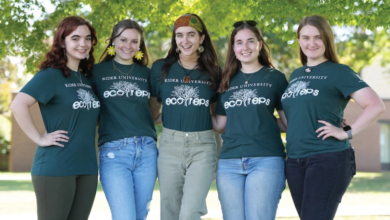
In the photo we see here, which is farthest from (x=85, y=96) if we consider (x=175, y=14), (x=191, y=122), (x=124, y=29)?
(x=175, y=14)

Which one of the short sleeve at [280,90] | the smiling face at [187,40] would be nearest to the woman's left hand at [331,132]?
the short sleeve at [280,90]

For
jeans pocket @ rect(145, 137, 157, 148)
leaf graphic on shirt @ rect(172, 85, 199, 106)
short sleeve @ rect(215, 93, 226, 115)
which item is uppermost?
leaf graphic on shirt @ rect(172, 85, 199, 106)

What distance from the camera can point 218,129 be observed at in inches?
201

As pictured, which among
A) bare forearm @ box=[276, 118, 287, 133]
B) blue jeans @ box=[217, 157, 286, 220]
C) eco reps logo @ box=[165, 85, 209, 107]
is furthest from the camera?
bare forearm @ box=[276, 118, 287, 133]

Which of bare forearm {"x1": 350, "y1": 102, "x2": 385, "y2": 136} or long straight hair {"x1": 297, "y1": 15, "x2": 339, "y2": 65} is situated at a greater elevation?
long straight hair {"x1": 297, "y1": 15, "x2": 339, "y2": 65}

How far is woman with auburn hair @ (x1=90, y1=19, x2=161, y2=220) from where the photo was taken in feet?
15.5

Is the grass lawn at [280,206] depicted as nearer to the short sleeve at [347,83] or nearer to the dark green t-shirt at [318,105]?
A: the dark green t-shirt at [318,105]

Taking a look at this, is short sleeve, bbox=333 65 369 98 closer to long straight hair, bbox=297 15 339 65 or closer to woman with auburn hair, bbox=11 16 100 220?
long straight hair, bbox=297 15 339 65

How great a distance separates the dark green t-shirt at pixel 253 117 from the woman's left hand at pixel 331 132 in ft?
1.75

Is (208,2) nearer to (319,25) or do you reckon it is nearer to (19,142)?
(319,25)

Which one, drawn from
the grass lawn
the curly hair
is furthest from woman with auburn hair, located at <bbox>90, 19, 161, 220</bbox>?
the grass lawn

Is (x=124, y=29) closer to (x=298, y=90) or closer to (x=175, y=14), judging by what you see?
(x=298, y=90)

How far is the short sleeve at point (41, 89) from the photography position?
4355mm

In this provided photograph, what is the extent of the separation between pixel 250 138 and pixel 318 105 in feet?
2.30
